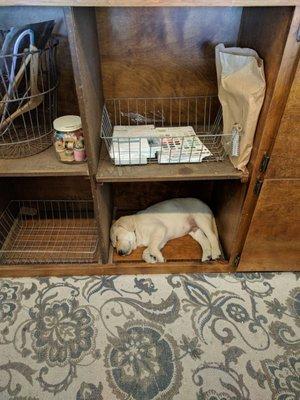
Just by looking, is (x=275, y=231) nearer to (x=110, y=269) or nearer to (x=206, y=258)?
(x=206, y=258)

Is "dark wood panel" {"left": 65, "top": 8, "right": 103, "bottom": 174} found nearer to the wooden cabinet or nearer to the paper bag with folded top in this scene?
the wooden cabinet

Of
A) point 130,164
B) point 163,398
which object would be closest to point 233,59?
point 130,164

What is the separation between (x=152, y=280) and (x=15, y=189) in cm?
71

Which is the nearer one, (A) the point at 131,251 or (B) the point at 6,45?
(B) the point at 6,45

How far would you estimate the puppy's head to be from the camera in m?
1.10

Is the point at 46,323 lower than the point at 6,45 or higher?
lower

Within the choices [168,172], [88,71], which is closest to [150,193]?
[168,172]

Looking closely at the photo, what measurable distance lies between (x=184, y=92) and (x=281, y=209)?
51 cm

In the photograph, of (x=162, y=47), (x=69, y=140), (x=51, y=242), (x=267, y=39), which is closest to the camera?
(x=267, y=39)

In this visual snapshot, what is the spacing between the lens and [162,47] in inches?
37.0

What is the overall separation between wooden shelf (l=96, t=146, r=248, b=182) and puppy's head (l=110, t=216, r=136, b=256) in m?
0.31

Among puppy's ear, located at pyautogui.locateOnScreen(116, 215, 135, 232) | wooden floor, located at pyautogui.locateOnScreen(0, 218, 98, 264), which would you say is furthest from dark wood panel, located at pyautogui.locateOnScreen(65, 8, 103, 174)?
wooden floor, located at pyautogui.locateOnScreen(0, 218, 98, 264)

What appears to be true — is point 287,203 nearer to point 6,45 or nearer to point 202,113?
point 202,113

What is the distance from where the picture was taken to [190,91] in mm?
1025
